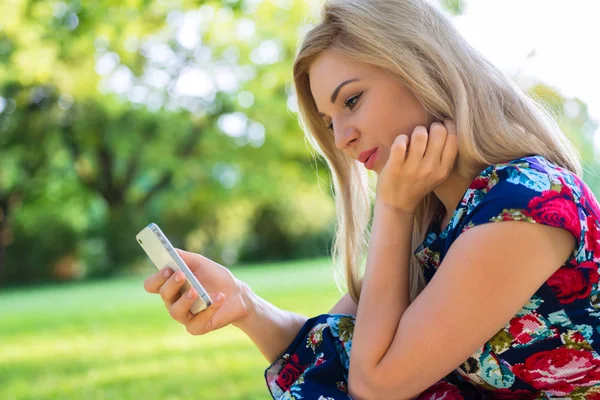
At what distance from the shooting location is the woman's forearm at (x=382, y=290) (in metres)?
1.82

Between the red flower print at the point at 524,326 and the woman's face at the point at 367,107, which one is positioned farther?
the woman's face at the point at 367,107

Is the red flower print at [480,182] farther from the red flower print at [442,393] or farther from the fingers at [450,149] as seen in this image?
the red flower print at [442,393]

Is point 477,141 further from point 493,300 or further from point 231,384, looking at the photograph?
point 231,384

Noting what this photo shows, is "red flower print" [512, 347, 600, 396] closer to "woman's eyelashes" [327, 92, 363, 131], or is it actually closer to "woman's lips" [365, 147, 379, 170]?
"woman's lips" [365, 147, 379, 170]

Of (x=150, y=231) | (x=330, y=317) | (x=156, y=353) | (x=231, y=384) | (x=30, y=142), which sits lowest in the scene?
(x=30, y=142)

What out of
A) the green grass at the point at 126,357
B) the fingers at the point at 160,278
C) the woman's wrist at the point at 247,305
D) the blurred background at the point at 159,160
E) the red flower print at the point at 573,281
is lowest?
the blurred background at the point at 159,160

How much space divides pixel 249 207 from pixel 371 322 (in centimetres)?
2520

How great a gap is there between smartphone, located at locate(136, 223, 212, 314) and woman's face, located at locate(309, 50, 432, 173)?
580 mm

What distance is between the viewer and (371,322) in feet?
6.07

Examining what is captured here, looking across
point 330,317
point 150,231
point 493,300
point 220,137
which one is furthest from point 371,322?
point 220,137

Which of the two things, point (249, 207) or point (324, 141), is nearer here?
point (324, 141)

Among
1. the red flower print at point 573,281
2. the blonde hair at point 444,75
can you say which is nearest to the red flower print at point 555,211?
the red flower print at point 573,281

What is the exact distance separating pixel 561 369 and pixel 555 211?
405 millimetres

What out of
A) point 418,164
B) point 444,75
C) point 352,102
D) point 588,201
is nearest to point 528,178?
point 588,201
